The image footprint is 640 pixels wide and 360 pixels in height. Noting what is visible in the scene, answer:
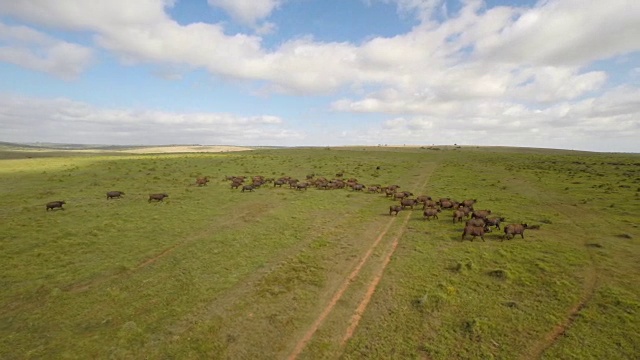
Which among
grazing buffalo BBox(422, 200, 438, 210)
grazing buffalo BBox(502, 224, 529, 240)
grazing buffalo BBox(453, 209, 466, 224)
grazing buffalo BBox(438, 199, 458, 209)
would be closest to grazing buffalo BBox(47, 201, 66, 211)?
grazing buffalo BBox(422, 200, 438, 210)

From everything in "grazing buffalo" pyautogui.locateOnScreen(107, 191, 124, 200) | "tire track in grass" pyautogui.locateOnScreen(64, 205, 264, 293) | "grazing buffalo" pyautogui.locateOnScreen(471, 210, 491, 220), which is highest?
"grazing buffalo" pyautogui.locateOnScreen(471, 210, 491, 220)

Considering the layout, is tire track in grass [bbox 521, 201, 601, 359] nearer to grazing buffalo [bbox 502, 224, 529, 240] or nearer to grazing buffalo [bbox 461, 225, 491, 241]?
grazing buffalo [bbox 502, 224, 529, 240]

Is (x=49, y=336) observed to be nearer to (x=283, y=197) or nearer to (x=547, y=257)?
(x=547, y=257)

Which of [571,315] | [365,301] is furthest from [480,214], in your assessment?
[365,301]

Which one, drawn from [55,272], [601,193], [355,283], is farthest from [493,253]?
[601,193]

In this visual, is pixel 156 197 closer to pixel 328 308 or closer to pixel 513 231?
pixel 328 308

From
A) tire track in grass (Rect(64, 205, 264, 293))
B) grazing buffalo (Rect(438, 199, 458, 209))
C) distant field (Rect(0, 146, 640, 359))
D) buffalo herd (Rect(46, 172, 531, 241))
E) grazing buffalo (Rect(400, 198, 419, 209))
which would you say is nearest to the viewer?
distant field (Rect(0, 146, 640, 359))

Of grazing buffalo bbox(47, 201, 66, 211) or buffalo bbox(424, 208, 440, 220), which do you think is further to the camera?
grazing buffalo bbox(47, 201, 66, 211)

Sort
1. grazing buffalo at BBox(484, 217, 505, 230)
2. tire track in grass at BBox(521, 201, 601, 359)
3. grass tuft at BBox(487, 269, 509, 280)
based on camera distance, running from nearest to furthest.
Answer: tire track in grass at BBox(521, 201, 601, 359) < grass tuft at BBox(487, 269, 509, 280) < grazing buffalo at BBox(484, 217, 505, 230)

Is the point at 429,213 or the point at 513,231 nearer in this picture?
the point at 513,231
